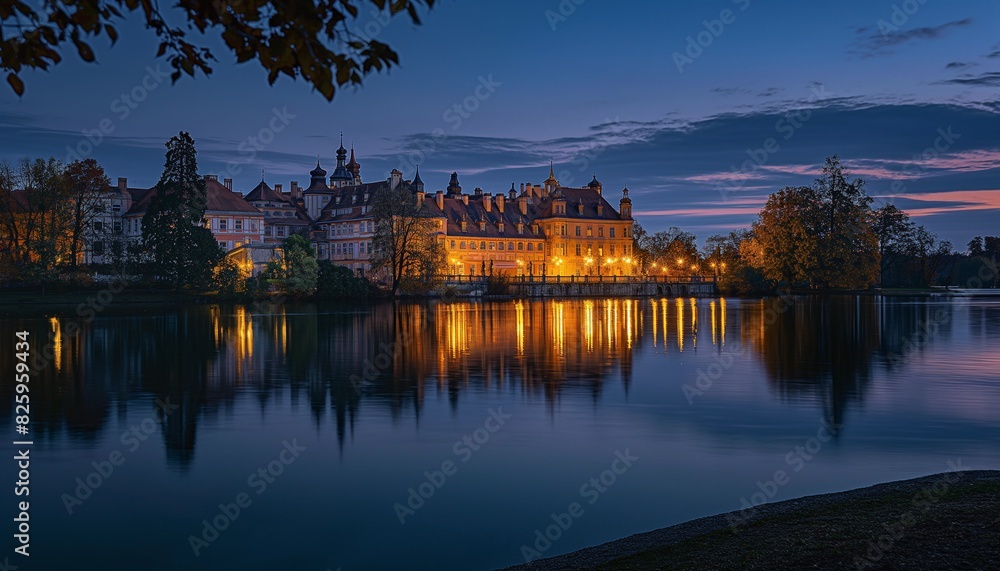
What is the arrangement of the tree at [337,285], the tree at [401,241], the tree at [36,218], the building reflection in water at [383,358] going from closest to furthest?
the building reflection in water at [383,358] < the tree at [36,218] < the tree at [337,285] < the tree at [401,241]

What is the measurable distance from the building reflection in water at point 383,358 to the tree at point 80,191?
24.0 m

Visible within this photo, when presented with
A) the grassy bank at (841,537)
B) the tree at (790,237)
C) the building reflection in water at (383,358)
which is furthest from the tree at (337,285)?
the grassy bank at (841,537)

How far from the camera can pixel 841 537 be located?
25.3 feet

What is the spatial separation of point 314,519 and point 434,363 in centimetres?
1710

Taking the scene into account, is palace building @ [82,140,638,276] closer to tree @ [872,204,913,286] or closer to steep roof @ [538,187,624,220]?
steep roof @ [538,187,624,220]

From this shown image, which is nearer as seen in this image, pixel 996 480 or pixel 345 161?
pixel 996 480

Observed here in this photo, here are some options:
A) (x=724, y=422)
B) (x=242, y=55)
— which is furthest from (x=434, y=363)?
(x=242, y=55)

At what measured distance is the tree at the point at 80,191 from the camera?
73250 millimetres

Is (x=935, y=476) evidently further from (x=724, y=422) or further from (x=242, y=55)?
(x=242, y=55)

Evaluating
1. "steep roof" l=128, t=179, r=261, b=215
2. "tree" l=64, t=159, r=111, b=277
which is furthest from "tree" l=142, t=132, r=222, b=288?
"steep roof" l=128, t=179, r=261, b=215

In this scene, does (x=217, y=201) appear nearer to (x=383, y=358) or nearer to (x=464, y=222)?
(x=464, y=222)

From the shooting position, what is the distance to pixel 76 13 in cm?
490

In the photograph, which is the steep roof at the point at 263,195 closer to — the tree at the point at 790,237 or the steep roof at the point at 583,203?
the steep roof at the point at 583,203

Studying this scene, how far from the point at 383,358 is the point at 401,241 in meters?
55.9
